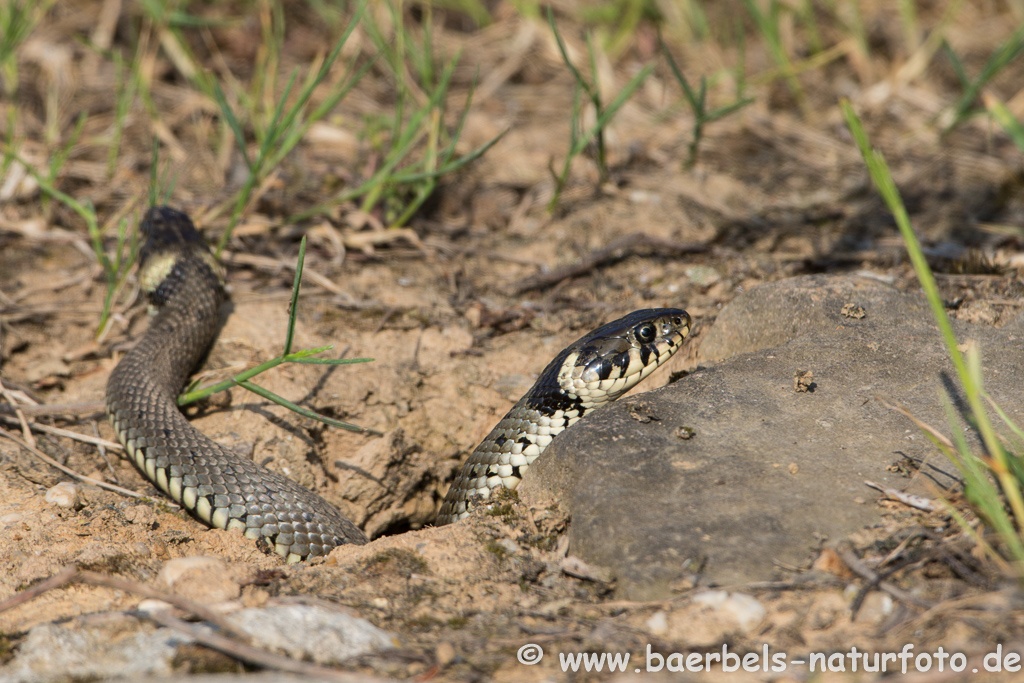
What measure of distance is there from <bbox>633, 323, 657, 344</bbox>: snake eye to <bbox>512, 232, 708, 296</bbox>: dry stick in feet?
3.56

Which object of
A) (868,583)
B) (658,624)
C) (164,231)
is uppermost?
(164,231)

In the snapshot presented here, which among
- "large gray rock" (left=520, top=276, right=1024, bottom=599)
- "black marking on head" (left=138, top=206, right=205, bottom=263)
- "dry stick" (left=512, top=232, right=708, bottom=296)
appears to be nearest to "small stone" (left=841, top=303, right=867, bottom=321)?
"large gray rock" (left=520, top=276, right=1024, bottom=599)

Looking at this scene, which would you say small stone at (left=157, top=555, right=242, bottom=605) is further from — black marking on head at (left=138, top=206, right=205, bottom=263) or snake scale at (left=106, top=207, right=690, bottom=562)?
black marking on head at (left=138, top=206, right=205, bottom=263)

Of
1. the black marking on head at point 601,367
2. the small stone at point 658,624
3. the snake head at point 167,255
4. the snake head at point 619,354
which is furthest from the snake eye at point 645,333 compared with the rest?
the snake head at point 167,255

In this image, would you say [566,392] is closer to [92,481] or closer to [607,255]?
[607,255]

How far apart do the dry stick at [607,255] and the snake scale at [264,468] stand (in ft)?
3.19

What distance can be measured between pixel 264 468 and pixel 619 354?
1700mm

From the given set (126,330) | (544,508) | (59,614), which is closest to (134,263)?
(126,330)

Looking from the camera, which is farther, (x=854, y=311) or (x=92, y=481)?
(x=854, y=311)

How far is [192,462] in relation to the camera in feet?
11.4

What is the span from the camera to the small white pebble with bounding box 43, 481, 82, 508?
3.16 m

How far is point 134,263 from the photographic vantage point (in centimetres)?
463

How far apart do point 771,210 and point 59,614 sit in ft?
15.1

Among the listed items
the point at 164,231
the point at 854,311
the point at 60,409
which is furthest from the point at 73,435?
the point at 854,311
